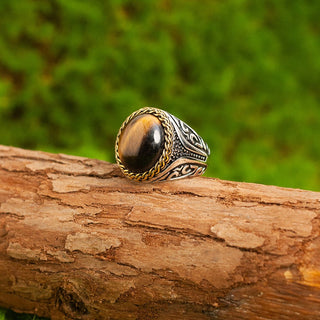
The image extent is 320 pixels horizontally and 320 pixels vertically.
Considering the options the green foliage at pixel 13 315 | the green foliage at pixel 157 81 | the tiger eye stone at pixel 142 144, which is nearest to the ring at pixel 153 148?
the tiger eye stone at pixel 142 144

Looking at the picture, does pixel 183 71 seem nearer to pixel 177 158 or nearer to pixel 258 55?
pixel 258 55

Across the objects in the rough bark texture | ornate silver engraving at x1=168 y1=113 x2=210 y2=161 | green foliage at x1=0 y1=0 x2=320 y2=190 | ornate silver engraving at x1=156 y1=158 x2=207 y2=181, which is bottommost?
the rough bark texture

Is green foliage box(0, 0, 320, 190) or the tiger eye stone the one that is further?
green foliage box(0, 0, 320, 190)

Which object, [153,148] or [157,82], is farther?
[157,82]

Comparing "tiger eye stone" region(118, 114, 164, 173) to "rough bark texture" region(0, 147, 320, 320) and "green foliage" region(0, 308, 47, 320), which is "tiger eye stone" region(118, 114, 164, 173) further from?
"green foliage" region(0, 308, 47, 320)

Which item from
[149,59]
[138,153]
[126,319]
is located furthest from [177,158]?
[149,59]

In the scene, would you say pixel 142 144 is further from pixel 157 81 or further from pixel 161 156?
pixel 157 81

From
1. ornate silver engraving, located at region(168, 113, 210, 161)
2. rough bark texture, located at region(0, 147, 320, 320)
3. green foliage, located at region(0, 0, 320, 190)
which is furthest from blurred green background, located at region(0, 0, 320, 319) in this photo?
rough bark texture, located at region(0, 147, 320, 320)

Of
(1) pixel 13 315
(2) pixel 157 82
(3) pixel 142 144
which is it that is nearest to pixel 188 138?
(3) pixel 142 144
